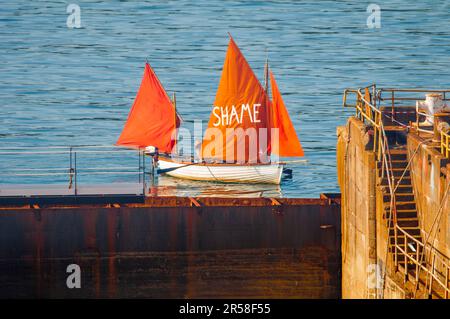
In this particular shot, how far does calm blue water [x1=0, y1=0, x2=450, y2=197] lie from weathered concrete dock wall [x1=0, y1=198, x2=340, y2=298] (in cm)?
3336

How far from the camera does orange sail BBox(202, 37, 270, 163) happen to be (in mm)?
74000

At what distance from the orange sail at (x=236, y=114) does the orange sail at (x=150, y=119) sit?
10.4 feet

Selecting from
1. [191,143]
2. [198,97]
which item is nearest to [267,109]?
[191,143]

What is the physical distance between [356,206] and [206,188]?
138ft

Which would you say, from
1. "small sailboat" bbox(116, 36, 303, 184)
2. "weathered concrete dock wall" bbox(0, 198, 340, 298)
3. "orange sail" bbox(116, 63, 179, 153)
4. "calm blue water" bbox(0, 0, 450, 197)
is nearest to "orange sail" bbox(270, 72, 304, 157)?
"small sailboat" bbox(116, 36, 303, 184)

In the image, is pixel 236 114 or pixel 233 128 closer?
pixel 236 114

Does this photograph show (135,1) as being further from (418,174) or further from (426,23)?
(418,174)

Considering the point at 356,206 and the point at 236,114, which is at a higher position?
the point at 236,114

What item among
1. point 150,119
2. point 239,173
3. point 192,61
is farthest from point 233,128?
point 192,61

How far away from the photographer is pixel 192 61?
122m

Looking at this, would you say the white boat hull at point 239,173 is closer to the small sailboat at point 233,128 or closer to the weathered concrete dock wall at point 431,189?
the small sailboat at point 233,128

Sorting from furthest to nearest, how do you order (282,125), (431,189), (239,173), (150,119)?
(239,173) → (150,119) → (282,125) → (431,189)

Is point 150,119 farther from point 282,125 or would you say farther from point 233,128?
point 282,125
